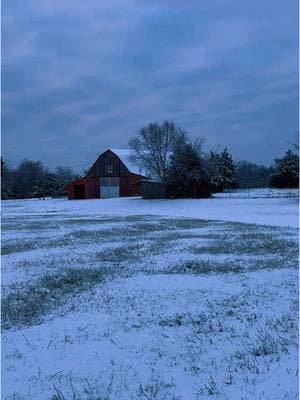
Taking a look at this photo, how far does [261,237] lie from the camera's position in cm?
2070

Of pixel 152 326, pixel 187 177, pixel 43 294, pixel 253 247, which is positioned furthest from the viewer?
pixel 187 177

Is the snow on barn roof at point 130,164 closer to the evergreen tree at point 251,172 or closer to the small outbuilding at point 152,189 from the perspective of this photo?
the small outbuilding at point 152,189

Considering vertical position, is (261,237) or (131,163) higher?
(131,163)

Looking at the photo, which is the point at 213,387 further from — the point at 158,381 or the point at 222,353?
the point at 222,353

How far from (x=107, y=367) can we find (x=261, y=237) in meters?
15.2

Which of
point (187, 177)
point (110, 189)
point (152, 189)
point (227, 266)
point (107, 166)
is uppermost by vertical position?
point (107, 166)

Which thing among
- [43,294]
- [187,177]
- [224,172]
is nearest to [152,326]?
[43,294]

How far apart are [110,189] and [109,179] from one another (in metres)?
1.83

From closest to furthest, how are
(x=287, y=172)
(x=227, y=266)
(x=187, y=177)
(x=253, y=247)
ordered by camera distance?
(x=227, y=266) → (x=253, y=247) → (x=187, y=177) → (x=287, y=172)

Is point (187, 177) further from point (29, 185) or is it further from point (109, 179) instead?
point (29, 185)

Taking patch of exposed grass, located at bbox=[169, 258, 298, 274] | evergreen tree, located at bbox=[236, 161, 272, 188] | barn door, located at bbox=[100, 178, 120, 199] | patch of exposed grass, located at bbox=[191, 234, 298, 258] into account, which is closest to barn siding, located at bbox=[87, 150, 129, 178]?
barn door, located at bbox=[100, 178, 120, 199]

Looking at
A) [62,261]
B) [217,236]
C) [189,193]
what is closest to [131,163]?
[189,193]

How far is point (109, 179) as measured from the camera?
91062 millimetres

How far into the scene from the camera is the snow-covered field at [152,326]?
5.71m
